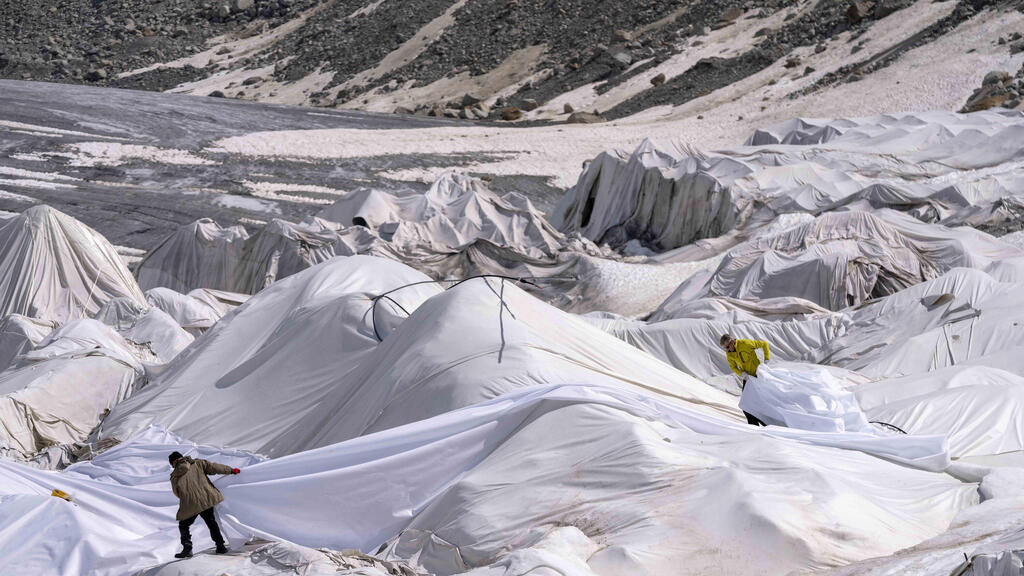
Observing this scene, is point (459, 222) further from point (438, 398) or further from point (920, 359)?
point (438, 398)

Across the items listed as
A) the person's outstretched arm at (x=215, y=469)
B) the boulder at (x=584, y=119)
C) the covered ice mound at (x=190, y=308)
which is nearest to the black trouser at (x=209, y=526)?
the person's outstretched arm at (x=215, y=469)

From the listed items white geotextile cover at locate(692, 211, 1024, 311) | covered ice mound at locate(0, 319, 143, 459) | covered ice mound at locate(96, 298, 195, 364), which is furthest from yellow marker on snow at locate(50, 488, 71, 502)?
white geotextile cover at locate(692, 211, 1024, 311)

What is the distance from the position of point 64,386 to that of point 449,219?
1290cm

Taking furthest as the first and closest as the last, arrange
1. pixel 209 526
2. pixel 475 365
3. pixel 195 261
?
pixel 195 261 < pixel 475 365 < pixel 209 526

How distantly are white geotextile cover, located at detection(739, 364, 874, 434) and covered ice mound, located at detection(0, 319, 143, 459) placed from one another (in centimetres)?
799

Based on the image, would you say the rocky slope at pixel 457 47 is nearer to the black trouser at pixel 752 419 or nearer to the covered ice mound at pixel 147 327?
the covered ice mound at pixel 147 327

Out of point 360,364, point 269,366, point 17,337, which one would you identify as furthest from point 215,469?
point 17,337

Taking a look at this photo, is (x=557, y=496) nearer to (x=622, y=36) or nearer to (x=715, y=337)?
(x=715, y=337)

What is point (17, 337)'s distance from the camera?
52.1 ft

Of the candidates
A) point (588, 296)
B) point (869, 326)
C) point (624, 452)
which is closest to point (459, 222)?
point (588, 296)

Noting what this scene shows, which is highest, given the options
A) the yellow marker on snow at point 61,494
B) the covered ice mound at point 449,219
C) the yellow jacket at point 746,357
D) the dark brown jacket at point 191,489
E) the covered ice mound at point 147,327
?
the dark brown jacket at point 191,489

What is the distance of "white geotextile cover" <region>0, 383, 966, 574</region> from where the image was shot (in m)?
6.66

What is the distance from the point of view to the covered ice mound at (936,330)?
42.5ft

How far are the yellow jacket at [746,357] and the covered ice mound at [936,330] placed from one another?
4103mm
